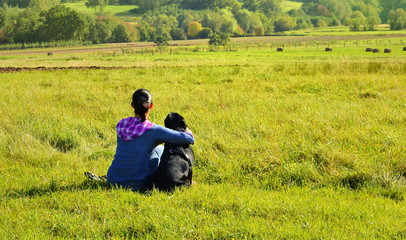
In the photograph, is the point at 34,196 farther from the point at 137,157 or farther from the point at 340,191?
the point at 340,191

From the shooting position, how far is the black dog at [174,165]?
6113 millimetres

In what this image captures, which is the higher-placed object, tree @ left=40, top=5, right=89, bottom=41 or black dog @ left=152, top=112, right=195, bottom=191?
tree @ left=40, top=5, right=89, bottom=41

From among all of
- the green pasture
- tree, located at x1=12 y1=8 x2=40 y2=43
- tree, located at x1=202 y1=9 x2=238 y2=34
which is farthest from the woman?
tree, located at x1=202 y1=9 x2=238 y2=34

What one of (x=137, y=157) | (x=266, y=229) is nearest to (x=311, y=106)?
(x=137, y=157)

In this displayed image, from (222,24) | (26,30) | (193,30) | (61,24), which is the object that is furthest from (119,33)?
(222,24)

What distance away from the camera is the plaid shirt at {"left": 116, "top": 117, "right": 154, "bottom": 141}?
6.14 metres

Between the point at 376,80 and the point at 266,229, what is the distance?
1554cm

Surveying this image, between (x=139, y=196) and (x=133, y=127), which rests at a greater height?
(x=133, y=127)

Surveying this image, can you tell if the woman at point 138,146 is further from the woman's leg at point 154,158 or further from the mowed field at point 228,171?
the mowed field at point 228,171

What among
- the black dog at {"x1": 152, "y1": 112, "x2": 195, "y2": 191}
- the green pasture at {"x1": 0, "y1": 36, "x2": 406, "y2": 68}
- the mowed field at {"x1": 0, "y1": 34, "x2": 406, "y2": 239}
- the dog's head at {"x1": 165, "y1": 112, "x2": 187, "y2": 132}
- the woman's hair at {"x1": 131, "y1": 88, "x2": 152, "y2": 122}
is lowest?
the green pasture at {"x1": 0, "y1": 36, "x2": 406, "y2": 68}

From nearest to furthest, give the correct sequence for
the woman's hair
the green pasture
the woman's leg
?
the woman's hair
the woman's leg
the green pasture

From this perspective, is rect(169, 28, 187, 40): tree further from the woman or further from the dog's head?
the woman

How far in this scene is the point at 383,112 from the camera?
11609 mm

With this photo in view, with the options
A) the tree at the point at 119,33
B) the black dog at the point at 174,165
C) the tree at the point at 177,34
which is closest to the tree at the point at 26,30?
the tree at the point at 119,33
